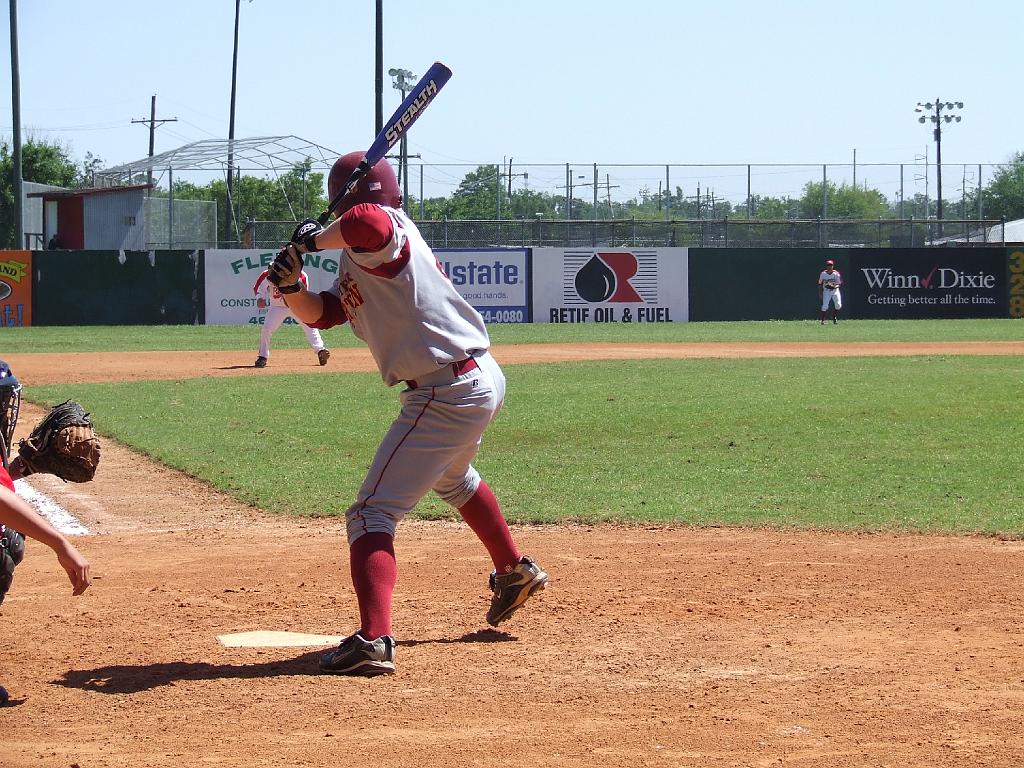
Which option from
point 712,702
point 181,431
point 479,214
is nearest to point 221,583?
point 712,702

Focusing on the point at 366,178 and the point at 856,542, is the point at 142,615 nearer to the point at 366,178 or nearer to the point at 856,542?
the point at 366,178

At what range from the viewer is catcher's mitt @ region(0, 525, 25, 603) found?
409 cm

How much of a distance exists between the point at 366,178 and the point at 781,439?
23.7ft

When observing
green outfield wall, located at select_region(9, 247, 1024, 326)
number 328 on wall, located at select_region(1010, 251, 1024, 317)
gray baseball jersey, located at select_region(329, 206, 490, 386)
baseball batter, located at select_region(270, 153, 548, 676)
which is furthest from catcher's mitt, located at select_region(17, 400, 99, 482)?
number 328 on wall, located at select_region(1010, 251, 1024, 317)

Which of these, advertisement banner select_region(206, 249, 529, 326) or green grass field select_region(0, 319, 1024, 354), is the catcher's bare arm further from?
advertisement banner select_region(206, 249, 529, 326)

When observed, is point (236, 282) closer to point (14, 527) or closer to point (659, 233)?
point (659, 233)

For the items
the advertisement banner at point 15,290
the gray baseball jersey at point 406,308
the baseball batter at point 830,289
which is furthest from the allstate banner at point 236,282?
the gray baseball jersey at point 406,308

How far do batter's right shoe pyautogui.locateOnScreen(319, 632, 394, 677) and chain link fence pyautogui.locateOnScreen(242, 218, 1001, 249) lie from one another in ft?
114

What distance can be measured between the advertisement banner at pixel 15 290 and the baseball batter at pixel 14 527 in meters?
29.0

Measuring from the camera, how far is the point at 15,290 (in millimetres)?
31359

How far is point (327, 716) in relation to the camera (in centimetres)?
396

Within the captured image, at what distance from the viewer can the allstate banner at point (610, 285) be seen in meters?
33.7

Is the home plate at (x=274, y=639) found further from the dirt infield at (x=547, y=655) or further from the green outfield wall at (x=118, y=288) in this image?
the green outfield wall at (x=118, y=288)

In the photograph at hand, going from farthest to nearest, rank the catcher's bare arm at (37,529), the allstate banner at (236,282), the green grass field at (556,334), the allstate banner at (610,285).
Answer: the allstate banner at (610,285), the allstate banner at (236,282), the green grass field at (556,334), the catcher's bare arm at (37,529)
